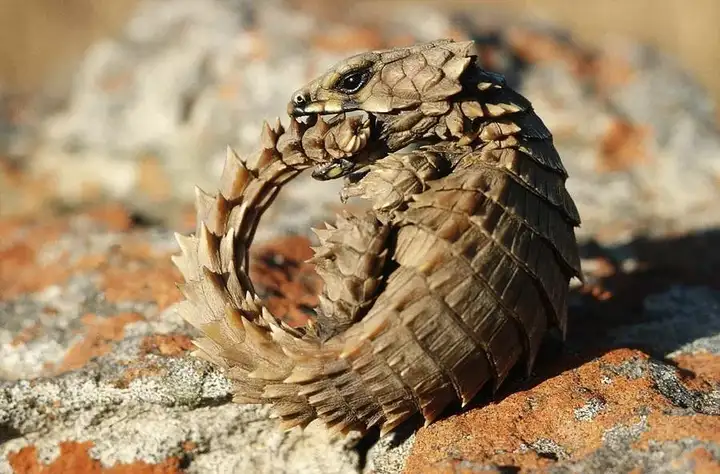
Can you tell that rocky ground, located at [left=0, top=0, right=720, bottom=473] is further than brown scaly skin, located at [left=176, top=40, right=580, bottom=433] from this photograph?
Yes

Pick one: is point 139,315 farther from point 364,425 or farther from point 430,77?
point 430,77

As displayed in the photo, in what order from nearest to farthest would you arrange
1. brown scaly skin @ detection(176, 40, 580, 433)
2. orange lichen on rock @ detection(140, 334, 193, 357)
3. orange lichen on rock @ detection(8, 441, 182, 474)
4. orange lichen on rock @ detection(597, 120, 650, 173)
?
brown scaly skin @ detection(176, 40, 580, 433)
orange lichen on rock @ detection(8, 441, 182, 474)
orange lichen on rock @ detection(140, 334, 193, 357)
orange lichen on rock @ detection(597, 120, 650, 173)

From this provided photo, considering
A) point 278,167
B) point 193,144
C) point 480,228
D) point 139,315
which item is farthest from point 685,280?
point 193,144

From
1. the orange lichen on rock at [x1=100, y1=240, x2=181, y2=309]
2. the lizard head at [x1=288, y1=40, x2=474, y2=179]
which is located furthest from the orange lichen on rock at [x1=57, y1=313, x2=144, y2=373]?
the lizard head at [x1=288, y1=40, x2=474, y2=179]

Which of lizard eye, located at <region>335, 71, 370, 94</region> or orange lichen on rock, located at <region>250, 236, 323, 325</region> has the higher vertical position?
lizard eye, located at <region>335, 71, 370, 94</region>

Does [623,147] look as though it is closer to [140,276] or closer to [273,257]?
[273,257]

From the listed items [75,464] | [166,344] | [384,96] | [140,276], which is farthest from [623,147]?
[75,464]

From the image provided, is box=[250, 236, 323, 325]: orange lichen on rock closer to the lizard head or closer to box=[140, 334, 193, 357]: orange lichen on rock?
box=[140, 334, 193, 357]: orange lichen on rock
